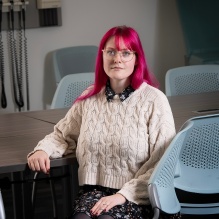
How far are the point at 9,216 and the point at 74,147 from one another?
1.35 metres

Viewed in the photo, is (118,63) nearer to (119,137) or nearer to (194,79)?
(119,137)

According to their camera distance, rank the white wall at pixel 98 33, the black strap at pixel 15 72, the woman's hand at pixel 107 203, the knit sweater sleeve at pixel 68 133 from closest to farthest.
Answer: the woman's hand at pixel 107 203, the knit sweater sleeve at pixel 68 133, the black strap at pixel 15 72, the white wall at pixel 98 33

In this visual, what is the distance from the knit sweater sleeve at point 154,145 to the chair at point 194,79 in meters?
1.51

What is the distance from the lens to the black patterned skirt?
96.6 inches

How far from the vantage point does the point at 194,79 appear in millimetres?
4082

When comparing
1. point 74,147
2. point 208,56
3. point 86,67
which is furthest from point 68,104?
point 208,56

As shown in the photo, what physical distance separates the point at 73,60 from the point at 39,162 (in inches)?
107

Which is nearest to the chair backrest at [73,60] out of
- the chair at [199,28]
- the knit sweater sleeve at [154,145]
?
the chair at [199,28]

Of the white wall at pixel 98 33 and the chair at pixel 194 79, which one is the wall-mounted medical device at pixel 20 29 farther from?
the chair at pixel 194 79

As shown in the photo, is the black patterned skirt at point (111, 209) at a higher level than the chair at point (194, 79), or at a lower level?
lower

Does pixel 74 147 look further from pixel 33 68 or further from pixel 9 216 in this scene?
pixel 33 68

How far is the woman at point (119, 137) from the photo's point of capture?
97.9 inches

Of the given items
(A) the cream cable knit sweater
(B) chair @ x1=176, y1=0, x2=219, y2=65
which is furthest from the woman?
(B) chair @ x1=176, y1=0, x2=219, y2=65

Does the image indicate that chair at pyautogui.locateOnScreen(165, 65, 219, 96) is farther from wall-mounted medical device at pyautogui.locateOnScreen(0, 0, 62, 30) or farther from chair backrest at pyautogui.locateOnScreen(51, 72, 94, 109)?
wall-mounted medical device at pyautogui.locateOnScreen(0, 0, 62, 30)
